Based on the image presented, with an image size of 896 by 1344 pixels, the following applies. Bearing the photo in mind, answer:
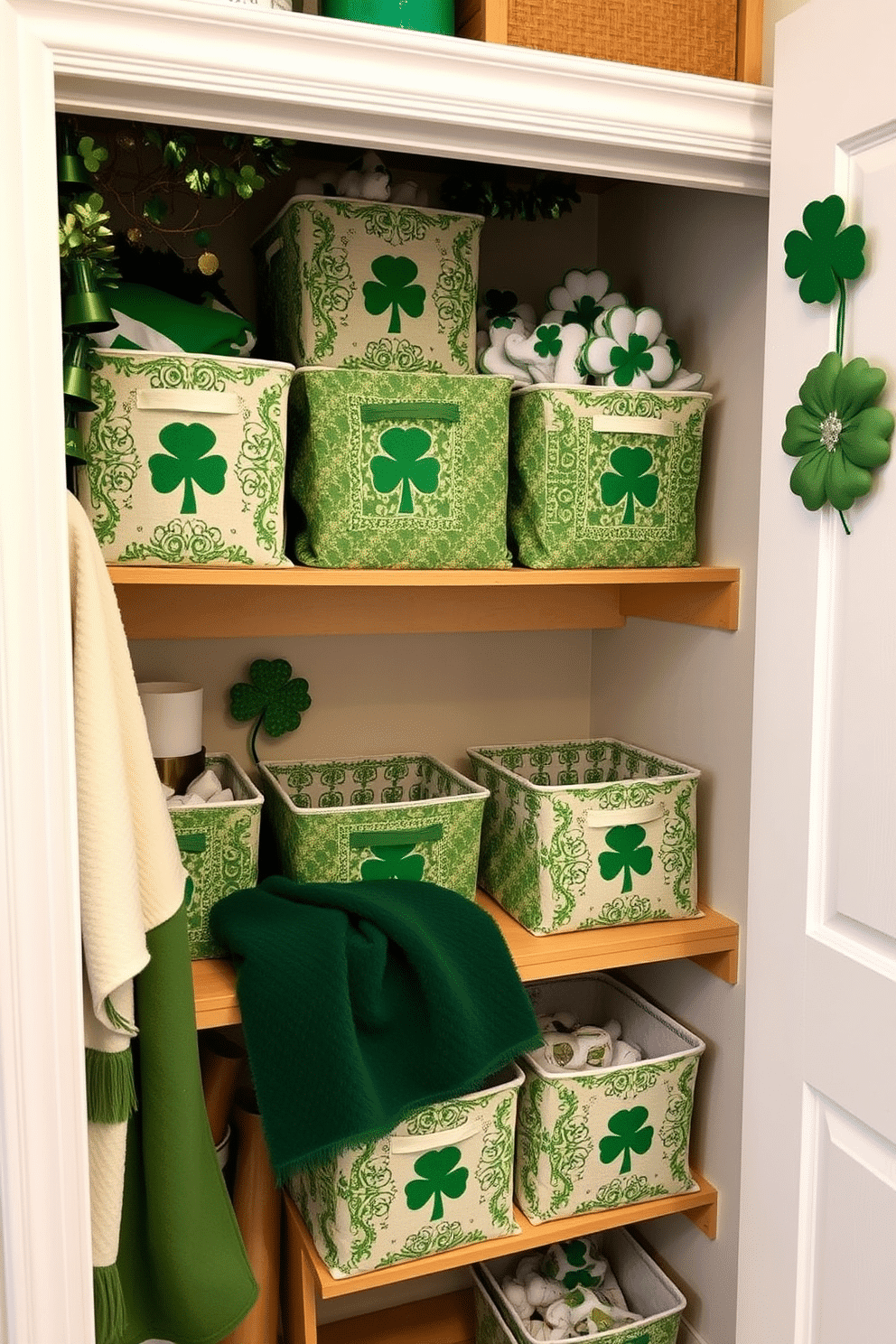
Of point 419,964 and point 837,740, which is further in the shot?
point 419,964

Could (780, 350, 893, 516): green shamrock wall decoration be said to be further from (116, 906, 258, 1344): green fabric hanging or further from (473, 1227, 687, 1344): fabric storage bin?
(473, 1227, 687, 1344): fabric storage bin

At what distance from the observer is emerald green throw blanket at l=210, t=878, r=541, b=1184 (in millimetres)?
1341

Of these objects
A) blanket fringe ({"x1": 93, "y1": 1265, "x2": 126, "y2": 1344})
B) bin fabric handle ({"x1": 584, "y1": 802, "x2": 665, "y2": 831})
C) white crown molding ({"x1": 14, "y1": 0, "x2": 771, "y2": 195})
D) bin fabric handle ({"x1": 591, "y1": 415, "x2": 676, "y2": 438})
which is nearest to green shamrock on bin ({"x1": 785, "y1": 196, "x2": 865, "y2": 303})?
white crown molding ({"x1": 14, "y1": 0, "x2": 771, "y2": 195})

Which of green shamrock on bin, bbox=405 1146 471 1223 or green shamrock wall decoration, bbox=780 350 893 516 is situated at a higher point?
green shamrock wall decoration, bbox=780 350 893 516

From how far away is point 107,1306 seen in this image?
1.21 metres

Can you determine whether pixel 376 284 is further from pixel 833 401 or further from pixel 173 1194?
pixel 173 1194

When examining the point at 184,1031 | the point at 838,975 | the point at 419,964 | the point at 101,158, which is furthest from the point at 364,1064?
the point at 101,158

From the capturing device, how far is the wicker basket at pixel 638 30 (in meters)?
1.20

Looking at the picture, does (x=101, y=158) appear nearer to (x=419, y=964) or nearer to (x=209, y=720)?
(x=209, y=720)

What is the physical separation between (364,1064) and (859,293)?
1.00 m

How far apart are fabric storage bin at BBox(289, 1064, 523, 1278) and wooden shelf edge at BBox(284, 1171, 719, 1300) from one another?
0.04 feet

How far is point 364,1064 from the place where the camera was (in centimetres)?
137

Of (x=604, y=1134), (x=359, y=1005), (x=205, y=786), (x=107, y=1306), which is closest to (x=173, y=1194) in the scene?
(x=107, y=1306)

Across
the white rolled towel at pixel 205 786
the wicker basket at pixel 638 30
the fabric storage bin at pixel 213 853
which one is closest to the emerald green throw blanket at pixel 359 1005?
the fabric storage bin at pixel 213 853
